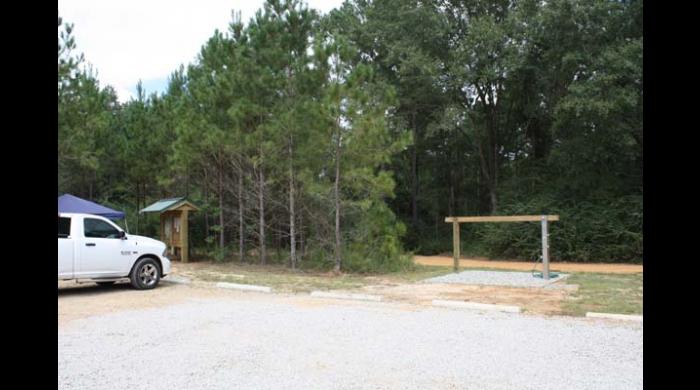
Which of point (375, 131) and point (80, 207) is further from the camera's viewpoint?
point (80, 207)

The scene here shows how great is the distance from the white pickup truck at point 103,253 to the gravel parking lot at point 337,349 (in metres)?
1.46

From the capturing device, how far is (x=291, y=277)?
13.6 metres

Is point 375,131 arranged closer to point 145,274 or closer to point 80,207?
point 145,274

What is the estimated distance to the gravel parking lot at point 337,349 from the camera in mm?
4805

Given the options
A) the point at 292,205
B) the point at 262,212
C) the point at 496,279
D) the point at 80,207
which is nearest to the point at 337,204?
the point at 292,205

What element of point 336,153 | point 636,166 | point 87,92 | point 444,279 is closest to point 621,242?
point 636,166

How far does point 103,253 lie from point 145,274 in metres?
1.05

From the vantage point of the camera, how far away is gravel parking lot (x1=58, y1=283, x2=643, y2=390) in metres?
4.80

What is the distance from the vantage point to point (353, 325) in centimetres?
730

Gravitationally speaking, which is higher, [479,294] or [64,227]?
[64,227]

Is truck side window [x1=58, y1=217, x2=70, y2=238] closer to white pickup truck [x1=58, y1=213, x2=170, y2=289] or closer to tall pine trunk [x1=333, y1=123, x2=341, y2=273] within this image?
white pickup truck [x1=58, y1=213, x2=170, y2=289]

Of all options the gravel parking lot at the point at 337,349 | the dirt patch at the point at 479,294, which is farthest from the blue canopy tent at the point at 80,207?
the dirt patch at the point at 479,294
